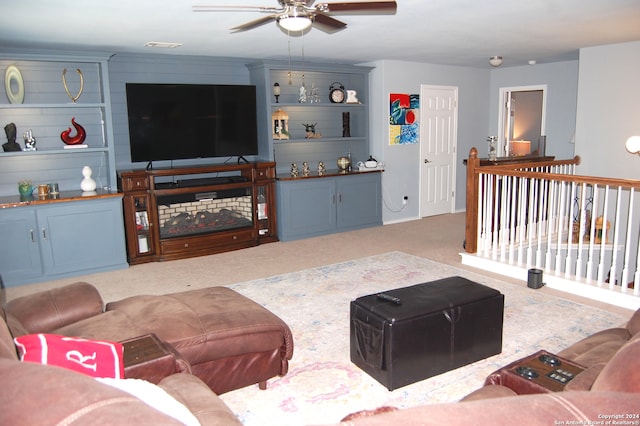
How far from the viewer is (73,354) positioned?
165 centimetres

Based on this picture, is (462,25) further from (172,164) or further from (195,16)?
(172,164)

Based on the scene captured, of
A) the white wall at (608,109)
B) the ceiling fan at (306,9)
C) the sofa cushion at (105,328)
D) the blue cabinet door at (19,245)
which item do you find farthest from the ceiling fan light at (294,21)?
the white wall at (608,109)

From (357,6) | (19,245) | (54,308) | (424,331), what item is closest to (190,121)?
(19,245)

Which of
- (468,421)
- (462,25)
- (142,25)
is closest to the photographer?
(468,421)

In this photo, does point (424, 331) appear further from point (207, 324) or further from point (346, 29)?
point (346, 29)

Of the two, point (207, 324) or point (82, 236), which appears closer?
point (207, 324)

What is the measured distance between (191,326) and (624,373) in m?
1.95

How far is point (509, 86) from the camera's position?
835 centimetres

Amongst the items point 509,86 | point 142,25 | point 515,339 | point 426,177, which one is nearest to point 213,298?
point 515,339

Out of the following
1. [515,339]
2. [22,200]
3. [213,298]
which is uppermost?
[22,200]

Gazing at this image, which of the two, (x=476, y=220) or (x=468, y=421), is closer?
(x=468, y=421)

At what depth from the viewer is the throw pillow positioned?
5.21ft

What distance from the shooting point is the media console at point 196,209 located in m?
5.55

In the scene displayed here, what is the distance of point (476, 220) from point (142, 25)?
3.80 metres
